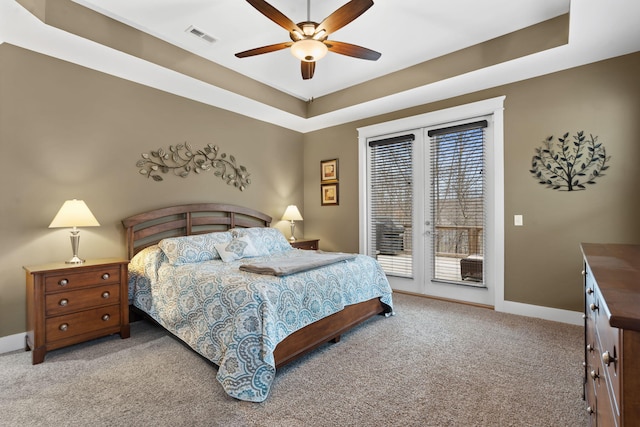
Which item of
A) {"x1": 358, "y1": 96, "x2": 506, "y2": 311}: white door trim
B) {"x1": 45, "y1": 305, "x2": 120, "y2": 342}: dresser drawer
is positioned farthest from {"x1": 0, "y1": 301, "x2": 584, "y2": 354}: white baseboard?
{"x1": 45, "y1": 305, "x2": 120, "y2": 342}: dresser drawer

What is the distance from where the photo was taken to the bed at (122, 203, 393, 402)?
207 cm

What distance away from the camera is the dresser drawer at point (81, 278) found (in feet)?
8.37

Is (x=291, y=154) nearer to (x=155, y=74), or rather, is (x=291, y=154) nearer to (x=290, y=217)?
(x=290, y=217)

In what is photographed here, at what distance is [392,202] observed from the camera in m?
4.68

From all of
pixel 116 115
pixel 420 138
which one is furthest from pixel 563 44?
pixel 116 115

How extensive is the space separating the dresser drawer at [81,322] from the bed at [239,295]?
1.03 ft

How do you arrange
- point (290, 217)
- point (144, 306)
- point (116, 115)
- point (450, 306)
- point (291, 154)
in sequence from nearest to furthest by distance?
point (144, 306) < point (116, 115) < point (450, 306) < point (290, 217) < point (291, 154)

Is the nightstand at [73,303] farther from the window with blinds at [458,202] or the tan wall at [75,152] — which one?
the window with blinds at [458,202]

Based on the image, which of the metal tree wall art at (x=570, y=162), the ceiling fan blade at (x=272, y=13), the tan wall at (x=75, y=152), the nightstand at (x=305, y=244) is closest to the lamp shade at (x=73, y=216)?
the tan wall at (x=75, y=152)

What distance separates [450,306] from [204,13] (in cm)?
411

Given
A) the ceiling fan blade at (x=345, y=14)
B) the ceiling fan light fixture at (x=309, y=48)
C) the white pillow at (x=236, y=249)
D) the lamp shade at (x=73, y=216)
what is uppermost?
the ceiling fan blade at (x=345, y=14)

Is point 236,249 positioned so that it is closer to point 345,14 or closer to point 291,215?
point 291,215

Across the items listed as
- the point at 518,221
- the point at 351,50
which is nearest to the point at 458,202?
the point at 518,221

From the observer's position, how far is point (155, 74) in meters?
3.40
